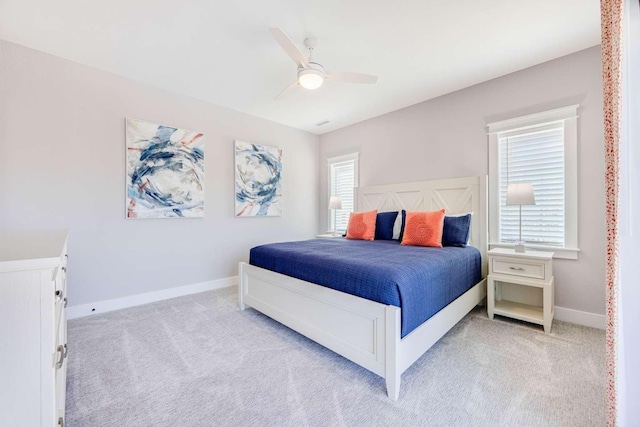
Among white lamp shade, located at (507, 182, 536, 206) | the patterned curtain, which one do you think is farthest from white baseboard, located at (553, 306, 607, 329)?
the patterned curtain

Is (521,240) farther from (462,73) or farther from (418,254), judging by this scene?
(462,73)

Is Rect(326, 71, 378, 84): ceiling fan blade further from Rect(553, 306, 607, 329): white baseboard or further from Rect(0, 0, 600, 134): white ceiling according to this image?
Rect(553, 306, 607, 329): white baseboard

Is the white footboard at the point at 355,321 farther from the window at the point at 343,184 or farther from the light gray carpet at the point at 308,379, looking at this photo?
the window at the point at 343,184

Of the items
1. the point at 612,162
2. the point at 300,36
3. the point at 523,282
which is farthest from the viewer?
the point at 523,282

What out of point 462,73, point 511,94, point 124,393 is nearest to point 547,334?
point 511,94

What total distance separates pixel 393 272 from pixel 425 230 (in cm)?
147

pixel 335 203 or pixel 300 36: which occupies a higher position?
pixel 300 36

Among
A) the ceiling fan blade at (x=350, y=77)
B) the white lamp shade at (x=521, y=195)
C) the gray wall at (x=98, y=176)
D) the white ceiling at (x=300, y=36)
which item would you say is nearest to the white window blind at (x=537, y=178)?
the white lamp shade at (x=521, y=195)

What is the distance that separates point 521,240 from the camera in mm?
2986

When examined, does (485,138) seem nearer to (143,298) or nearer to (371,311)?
(371,311)

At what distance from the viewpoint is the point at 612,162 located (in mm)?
1104

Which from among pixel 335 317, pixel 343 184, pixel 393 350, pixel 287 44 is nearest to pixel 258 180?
pixel 343 184

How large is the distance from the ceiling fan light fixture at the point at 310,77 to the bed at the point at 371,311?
177cm

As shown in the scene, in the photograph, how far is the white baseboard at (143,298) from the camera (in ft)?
9.65
